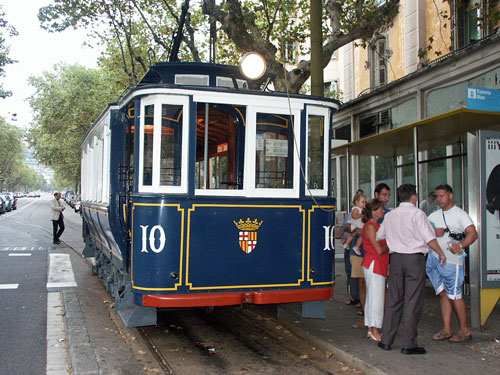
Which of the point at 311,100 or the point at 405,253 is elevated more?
the point at 311,100

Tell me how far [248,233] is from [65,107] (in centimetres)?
3469

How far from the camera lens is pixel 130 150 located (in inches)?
254

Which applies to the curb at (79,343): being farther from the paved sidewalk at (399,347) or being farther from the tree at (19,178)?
the tree at (19,178)

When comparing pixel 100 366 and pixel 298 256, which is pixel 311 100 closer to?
pixel 298 256

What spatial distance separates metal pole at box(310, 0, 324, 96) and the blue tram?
78.5 inches

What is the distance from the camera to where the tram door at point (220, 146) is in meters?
5.71

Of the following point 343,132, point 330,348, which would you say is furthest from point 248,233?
point 343,132

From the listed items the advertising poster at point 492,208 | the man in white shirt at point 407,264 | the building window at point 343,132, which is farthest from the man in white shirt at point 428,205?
the building window at point 343,132

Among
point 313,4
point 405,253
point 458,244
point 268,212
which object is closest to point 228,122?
point 268,212

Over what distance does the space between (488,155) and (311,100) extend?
2.18m

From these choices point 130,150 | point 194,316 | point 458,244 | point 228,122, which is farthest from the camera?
point 194,316

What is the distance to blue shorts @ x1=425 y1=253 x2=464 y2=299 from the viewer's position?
568 cm

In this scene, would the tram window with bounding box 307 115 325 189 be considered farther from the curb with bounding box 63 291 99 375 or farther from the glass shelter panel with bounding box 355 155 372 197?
the glass shelter panel with bounding box 355 155 372 197

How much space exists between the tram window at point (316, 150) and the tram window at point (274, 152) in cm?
25
